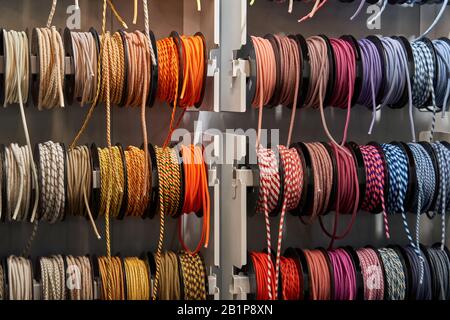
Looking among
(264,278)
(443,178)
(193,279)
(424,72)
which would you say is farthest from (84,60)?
(443,178)

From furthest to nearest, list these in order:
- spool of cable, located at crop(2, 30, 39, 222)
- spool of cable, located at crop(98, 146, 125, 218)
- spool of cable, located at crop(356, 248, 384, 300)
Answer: spool of cable, located at crop(356, 248, 384, 300) < spool of cable, located at crop(98, 146, 125, 218) < spool of cable, located at crop(2, 30, 39, 222)

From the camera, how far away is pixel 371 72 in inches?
105

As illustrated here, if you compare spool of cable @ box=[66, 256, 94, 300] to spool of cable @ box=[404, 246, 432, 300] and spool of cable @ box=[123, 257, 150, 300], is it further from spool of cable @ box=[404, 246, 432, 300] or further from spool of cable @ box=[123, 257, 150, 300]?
spool of cable @ box=[404, 246, 432, 300]

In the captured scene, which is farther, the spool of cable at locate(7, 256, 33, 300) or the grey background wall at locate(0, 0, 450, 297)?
the grey background wall at locate(0, 0, 450, 297)

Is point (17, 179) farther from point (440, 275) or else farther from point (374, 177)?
point (440, 275)

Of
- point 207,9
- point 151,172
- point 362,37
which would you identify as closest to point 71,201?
point 151,172

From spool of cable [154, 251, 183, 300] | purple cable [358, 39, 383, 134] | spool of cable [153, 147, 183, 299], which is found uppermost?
purple cable [358, 39, 383, 134]

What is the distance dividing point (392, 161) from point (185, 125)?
2.46 feet

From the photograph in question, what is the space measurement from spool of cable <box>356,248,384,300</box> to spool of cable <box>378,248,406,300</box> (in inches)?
0.8

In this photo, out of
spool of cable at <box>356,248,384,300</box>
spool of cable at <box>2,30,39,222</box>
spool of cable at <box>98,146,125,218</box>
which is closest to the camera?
spool of cable at <box>2,30,39,222</box>

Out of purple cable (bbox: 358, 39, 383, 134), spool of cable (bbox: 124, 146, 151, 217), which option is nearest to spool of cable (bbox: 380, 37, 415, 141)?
purple cable (bbox: 358, 39, 383, 134)

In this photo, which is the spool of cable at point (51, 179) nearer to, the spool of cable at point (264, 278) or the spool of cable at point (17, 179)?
the spool of cable at point (17, 179)

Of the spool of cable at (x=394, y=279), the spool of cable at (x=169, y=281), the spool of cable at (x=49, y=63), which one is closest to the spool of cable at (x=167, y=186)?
the spool of cable at (x=169, y=281)

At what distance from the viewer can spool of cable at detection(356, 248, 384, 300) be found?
2688 mm
